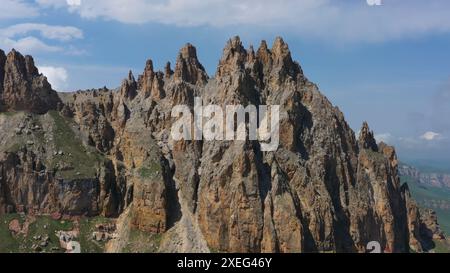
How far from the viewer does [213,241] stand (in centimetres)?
19875

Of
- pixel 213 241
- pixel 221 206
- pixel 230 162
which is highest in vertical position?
pixel 230 162

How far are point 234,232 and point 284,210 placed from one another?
21.1 meters

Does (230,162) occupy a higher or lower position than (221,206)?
higher
